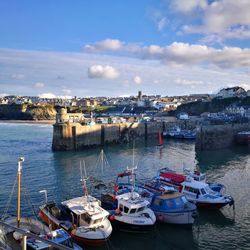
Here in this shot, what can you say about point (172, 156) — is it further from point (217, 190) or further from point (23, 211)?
point (23, 211)

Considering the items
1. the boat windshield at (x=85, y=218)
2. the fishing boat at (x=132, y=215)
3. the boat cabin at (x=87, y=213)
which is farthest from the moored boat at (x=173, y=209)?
the boat windshield at (x=85, y=218)

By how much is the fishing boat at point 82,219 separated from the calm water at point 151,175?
949 mm

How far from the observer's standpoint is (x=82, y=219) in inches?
751

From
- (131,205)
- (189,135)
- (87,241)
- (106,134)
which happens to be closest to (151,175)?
(131,205)

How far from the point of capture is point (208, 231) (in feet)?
70.2

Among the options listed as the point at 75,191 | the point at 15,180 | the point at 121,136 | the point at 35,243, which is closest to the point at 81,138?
the point at 121,136

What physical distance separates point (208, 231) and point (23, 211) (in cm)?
1280

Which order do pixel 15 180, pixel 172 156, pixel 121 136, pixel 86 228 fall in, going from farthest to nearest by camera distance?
pixel 121 136
pixel 172 156
pixel 15 180
pixel 86 228

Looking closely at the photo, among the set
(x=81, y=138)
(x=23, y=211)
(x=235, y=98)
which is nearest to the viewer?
(x=23, y=211)

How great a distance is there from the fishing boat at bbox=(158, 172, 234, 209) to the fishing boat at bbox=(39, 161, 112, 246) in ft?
27.8

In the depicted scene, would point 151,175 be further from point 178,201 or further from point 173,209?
point 173,209

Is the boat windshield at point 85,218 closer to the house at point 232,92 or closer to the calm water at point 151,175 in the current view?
the calm water at point 151,175

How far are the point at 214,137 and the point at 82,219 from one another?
43266 mm

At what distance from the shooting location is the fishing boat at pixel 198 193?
24.4 meters
